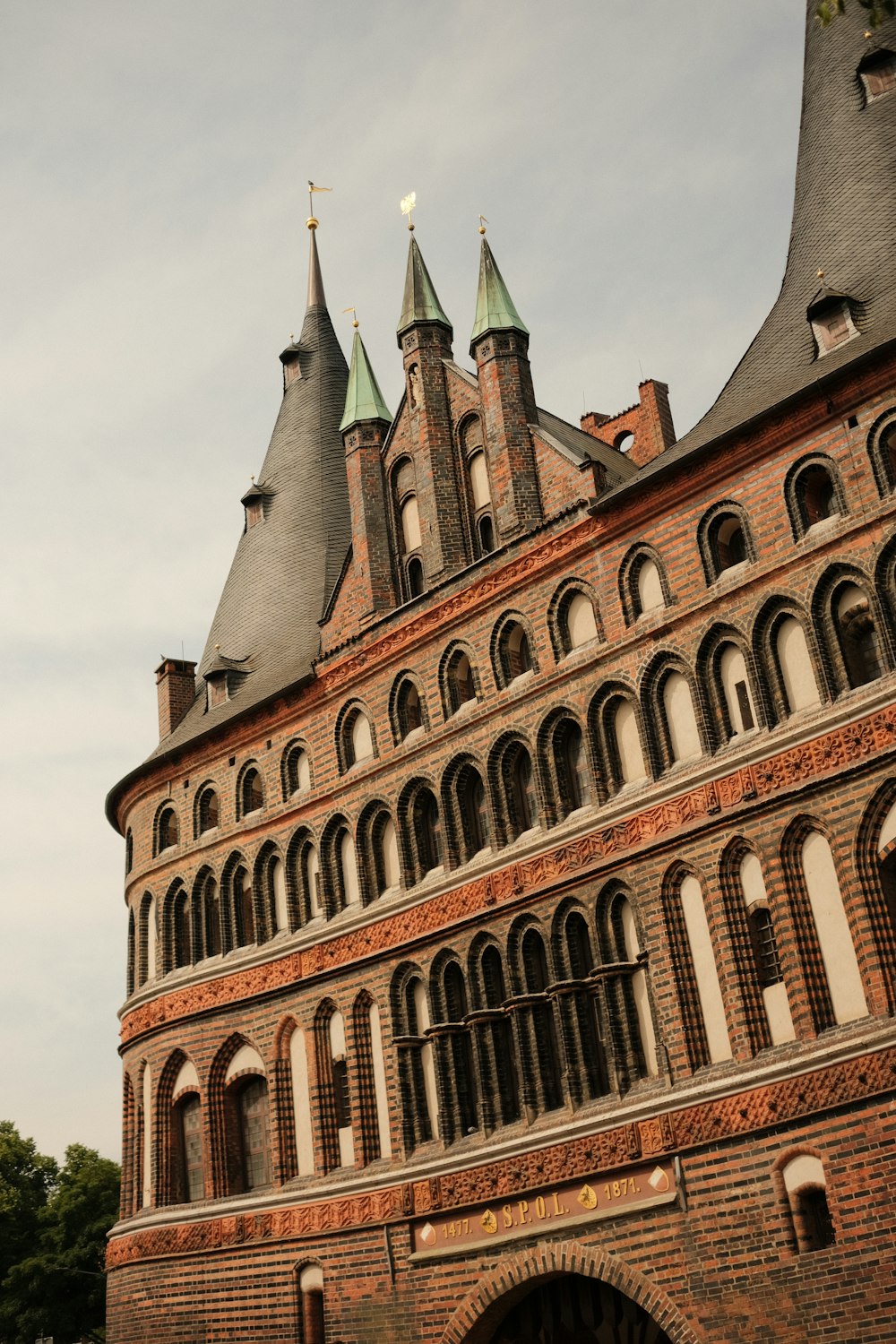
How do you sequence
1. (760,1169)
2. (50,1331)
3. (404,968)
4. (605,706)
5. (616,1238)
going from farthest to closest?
(50,1331) < (404,968) < (605,706) < (616,1238) < (760,1169)

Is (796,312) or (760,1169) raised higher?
(796,312)

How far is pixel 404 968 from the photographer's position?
19.9m

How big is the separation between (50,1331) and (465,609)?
914 inches

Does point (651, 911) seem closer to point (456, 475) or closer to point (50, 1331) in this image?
point (456, 475)

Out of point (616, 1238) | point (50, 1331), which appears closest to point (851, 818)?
point (616, 1238)

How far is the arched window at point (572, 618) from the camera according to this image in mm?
19050

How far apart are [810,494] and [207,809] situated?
10.7 m

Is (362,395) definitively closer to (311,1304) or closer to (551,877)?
(551,877)

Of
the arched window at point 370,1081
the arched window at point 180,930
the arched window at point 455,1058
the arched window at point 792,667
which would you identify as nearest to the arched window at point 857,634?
the arched window at point 792,667

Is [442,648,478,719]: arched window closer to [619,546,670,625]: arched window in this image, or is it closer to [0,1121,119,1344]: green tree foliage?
[619,546,670,625]: arched window

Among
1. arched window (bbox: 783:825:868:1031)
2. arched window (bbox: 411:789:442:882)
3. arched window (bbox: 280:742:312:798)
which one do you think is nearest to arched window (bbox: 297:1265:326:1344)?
arched window (bbox: 411:789:442:882)

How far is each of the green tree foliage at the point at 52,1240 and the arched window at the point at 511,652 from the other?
2265 cm

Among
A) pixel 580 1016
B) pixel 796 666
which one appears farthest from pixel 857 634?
pixel 580 1016

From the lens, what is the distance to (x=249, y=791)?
23312 mm
